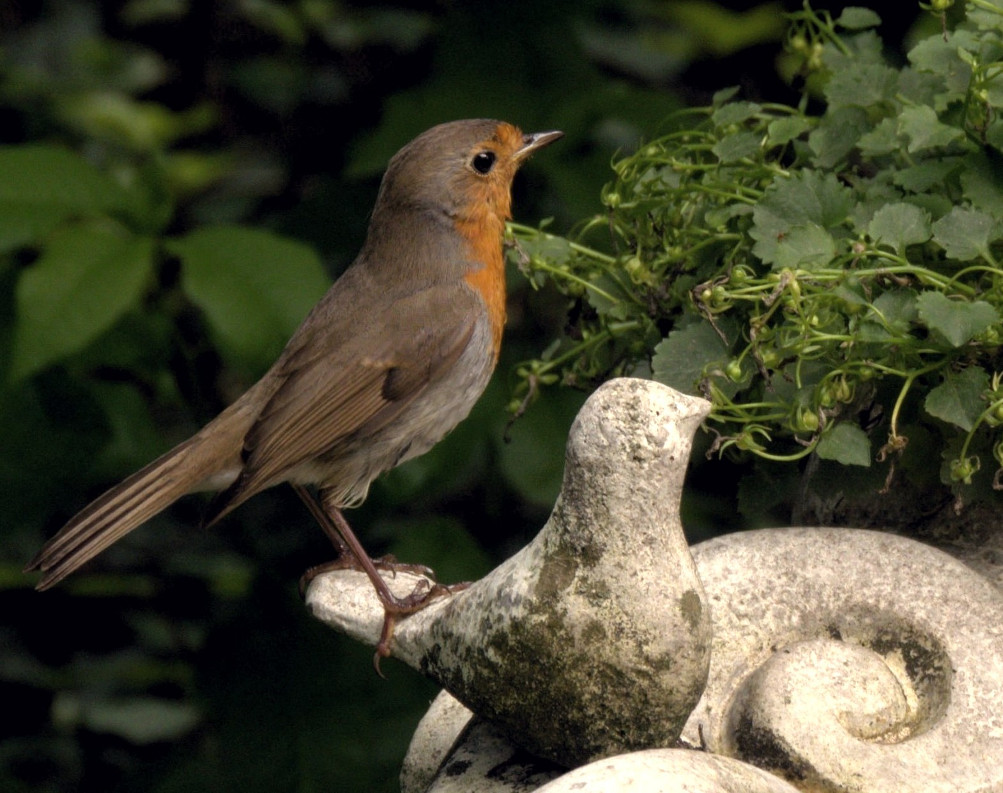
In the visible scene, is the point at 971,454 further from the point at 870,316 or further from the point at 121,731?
the point at 121,731

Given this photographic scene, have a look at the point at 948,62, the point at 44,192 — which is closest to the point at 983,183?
the point at 948,62

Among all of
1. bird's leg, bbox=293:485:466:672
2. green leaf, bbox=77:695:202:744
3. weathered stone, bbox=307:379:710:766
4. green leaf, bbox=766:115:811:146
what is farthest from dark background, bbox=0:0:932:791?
weathered stone, bbox=307:379:710:766

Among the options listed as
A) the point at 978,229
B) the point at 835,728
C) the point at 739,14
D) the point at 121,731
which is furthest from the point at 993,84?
the point at 121,731

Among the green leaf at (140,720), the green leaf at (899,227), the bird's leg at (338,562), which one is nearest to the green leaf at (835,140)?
the green leaf at (899,227)

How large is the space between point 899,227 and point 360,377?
49.3 inches

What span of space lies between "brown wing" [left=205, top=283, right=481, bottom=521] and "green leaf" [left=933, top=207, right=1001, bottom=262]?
1.17 meters

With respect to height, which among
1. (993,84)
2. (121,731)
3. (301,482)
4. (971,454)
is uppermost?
(993,84)

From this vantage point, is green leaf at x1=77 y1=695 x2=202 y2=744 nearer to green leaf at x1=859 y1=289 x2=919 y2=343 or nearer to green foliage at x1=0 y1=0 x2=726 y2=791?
green foliage at x1=0 y1=0 x2=726 y2=791

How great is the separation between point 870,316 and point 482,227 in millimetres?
1290

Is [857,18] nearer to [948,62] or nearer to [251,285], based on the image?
[948,62]

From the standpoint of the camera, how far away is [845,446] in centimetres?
179

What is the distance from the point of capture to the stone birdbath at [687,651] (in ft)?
5.49

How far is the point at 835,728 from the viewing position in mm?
1739

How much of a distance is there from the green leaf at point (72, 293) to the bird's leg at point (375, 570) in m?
0.50
